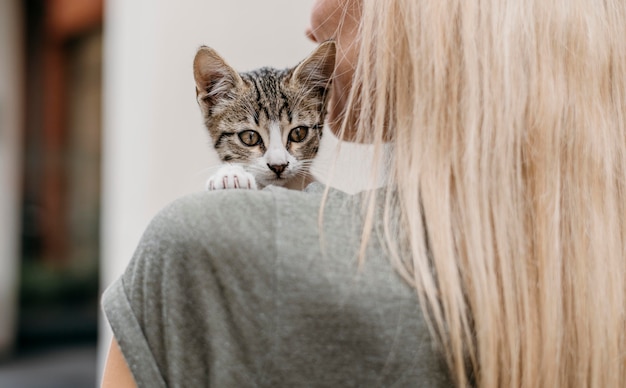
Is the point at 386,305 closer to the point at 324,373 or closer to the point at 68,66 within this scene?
the point at 324,373

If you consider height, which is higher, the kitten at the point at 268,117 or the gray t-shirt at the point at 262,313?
the kitten at the point at 268,117

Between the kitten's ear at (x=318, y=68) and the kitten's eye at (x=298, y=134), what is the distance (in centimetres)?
A: 8

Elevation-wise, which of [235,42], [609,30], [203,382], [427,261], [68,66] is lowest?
[203,382]

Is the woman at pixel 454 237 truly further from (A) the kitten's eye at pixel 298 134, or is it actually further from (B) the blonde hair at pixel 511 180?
(A) the kitten's eye at pixel 298 134

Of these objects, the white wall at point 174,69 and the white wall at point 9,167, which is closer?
the white wall at point 174,69

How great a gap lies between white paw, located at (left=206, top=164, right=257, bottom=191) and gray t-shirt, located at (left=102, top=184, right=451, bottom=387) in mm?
353

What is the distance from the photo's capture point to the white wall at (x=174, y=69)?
2.17 meters

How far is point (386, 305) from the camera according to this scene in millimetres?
598

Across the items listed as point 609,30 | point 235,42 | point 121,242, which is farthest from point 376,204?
point 121,242

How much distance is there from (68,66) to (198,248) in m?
3.78

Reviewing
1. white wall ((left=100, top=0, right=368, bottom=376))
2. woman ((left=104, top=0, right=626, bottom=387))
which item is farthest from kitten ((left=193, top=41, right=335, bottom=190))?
white wall ((left=100, top=0, right=368, bottom=376))

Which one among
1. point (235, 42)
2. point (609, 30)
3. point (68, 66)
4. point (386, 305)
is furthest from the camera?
point (68, 66)

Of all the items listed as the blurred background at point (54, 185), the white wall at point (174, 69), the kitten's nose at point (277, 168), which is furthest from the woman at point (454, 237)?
the blurred background at point (54, 185)

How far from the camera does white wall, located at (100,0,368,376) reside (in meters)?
2.17
